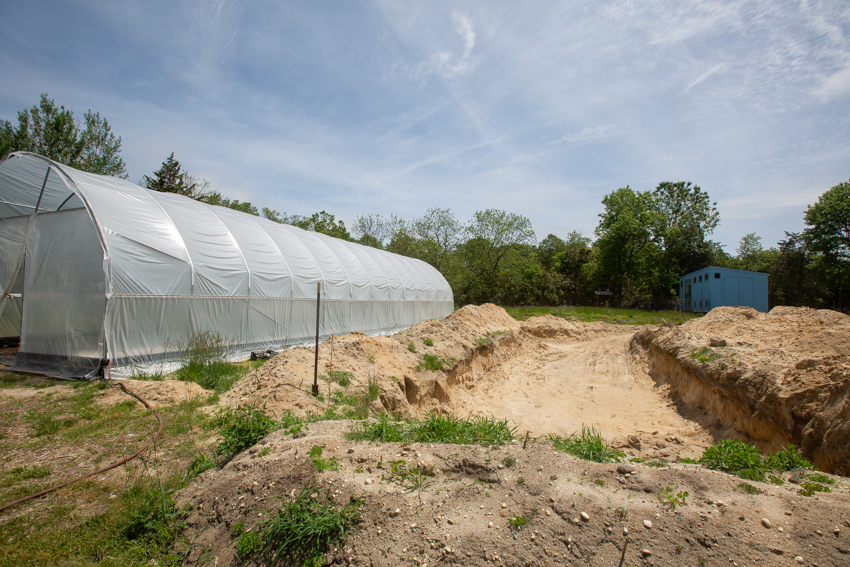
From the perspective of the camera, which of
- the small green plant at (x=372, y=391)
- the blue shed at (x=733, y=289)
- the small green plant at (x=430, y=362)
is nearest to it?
the small green plant at (x=372, y=391)

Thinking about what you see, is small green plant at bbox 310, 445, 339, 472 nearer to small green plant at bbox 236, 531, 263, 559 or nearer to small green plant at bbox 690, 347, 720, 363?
small green plant at bbox 236, 531, 263, 559

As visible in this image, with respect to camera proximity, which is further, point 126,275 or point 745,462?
point 126,275

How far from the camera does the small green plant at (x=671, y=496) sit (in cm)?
332

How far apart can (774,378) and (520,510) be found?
24.6 ft

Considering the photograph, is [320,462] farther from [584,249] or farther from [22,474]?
[584,249]

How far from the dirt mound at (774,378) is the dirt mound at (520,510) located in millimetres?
3189

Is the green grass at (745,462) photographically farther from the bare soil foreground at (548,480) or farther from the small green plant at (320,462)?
the small green plant at (320,462)

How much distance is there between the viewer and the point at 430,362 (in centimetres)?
1175

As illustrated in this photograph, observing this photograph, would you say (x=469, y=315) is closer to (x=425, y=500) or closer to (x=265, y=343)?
(x=265, y=343)

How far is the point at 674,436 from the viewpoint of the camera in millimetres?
8555

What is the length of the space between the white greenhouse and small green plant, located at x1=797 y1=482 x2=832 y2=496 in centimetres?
1171

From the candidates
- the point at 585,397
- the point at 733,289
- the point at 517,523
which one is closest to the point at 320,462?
the point at 517,523

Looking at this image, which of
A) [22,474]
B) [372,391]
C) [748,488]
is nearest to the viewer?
[748,488]

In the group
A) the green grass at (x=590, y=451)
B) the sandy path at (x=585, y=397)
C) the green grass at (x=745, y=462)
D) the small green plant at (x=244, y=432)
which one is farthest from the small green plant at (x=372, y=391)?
the green grass at (x=745, y=462)
